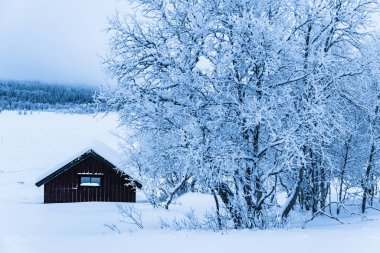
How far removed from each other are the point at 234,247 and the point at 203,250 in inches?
21.7

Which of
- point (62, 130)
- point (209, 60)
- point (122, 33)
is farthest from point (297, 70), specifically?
point (62, 130)

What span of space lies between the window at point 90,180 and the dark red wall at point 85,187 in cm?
20

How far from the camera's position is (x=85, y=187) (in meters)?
24.8

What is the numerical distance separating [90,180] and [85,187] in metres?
0.50

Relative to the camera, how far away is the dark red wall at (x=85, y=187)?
24.5m

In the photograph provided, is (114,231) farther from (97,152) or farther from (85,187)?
(85,187)

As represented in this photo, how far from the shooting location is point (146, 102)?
1038cm

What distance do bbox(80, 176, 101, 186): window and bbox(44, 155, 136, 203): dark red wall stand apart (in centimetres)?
20

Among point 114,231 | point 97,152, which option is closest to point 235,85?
point 114,231

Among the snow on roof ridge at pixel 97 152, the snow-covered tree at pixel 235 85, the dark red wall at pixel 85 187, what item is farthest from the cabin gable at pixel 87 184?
the snow-covered tree at pixel 235 85

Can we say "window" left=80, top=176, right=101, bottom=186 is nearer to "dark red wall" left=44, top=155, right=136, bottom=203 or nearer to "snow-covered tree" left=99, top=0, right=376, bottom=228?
"dark red wall" left=44, top=155, right=136, bottom=203

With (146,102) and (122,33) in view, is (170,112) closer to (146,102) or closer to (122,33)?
(146,102)

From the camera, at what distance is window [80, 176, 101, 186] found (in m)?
24.8

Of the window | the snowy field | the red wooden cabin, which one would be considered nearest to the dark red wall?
the red wooden cabin
